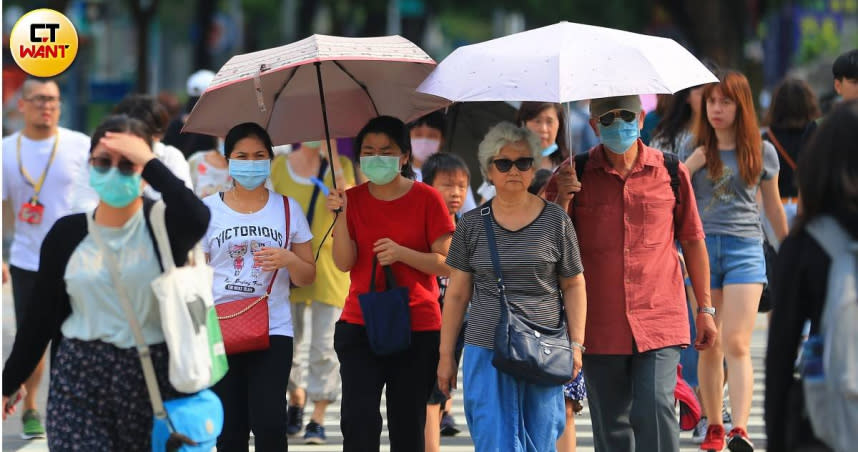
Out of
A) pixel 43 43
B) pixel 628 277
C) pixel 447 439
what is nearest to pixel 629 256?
pixel 628 277

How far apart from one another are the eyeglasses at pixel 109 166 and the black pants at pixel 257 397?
5.20 ft

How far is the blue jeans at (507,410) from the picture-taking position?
625 centimetres

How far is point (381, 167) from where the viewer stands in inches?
265

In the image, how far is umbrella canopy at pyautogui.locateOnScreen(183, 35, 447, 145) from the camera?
22.3ft

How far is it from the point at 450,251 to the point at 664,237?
34.3 inches

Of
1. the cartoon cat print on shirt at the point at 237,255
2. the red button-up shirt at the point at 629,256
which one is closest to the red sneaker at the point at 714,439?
the red button-up shirt at the point at 629,256

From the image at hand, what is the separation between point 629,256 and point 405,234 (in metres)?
0.93

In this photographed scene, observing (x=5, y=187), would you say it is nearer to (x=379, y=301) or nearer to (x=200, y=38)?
(x=379, y=301)

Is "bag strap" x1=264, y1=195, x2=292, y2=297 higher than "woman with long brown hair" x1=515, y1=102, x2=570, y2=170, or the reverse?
"woman with long brown hair" x1=515, y1=102, x2=570, y2=170

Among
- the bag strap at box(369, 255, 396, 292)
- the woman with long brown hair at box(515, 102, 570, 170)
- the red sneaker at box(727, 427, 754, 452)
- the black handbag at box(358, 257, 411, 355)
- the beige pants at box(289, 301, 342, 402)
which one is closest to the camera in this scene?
the black handbag at box(358, 257, 411, 355)

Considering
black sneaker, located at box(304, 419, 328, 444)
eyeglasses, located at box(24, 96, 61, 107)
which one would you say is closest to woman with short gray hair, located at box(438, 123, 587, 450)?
black sneaker, located at box(304, 419, 328, 444)

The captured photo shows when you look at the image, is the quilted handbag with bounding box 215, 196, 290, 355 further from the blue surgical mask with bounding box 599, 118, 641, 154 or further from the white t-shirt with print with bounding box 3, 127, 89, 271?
the white t-shirt with print with bounding box 3, 127, 89, 271

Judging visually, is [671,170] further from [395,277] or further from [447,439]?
[447,439]

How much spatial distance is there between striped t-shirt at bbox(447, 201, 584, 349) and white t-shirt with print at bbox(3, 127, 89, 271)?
361 centimetres
